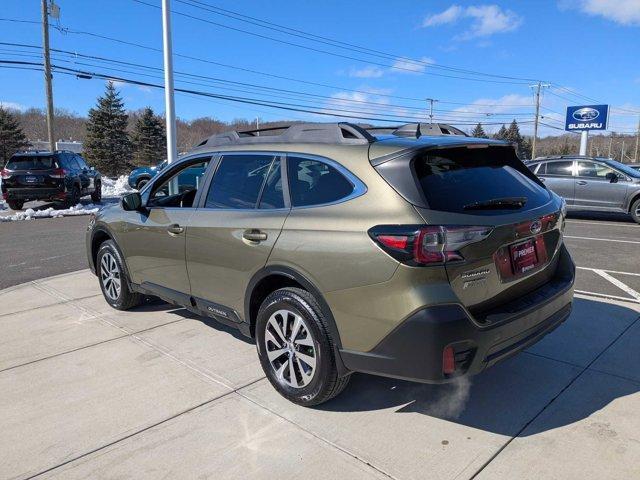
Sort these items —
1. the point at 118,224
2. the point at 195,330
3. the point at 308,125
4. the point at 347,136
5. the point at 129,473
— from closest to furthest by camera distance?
the point at 129,473, the point at 347,136, the point at 308,125, the point at 195,330, the point at 118,224

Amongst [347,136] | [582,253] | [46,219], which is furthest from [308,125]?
[46,219]

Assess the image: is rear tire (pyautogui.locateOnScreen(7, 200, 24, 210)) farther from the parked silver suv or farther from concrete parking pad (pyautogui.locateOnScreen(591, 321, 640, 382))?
concrete parking pad (pyautogui.locateOnScreen(591, 321, 640, 382))

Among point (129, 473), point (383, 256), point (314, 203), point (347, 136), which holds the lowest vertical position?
point (129, 473)

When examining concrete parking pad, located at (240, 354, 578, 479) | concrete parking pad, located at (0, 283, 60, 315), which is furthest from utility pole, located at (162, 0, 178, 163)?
concrete parking pad, located at (240, 354, 578, 479)

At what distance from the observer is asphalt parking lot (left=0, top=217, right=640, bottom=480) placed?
8.77 feet

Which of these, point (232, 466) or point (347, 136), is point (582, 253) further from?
point (232, 466)

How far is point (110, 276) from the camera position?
5.30 metres

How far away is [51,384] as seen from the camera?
3.65 metres

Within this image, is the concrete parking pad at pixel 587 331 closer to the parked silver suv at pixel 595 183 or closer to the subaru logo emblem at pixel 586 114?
the parked silver suv at pixel 595 183

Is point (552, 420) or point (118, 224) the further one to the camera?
point (118, 224)

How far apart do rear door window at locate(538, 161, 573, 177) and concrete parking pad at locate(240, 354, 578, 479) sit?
11.4 metres

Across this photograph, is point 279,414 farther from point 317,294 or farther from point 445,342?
point 445,342

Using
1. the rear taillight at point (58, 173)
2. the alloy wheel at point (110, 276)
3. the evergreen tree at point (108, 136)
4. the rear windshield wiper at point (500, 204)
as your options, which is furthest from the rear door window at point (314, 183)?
the evergreen tree at point (108, 136)

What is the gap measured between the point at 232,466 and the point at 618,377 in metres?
2.76
